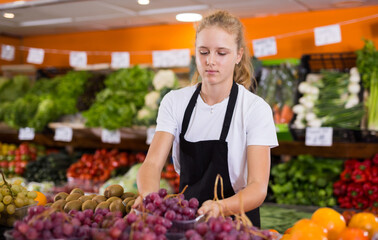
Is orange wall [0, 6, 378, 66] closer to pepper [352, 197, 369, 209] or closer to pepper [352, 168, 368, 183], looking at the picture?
pepper [352, 168, 368, 183]

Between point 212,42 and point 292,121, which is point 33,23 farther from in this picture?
point 212,42

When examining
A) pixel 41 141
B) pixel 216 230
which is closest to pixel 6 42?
pixel 41 141

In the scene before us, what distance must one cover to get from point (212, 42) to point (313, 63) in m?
2.85

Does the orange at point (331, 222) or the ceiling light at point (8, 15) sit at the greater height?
the ceiling light at point (8, 15)

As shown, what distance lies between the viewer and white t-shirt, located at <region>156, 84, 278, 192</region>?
2.04 m

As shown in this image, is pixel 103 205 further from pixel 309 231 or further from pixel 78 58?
pixel 78 58

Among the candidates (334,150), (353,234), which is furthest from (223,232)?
(334,150)

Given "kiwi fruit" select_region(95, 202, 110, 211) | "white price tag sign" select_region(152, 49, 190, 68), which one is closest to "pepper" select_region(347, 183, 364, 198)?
"white price tag sign" select_region(152, 49, 190, 68)

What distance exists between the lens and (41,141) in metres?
5.86

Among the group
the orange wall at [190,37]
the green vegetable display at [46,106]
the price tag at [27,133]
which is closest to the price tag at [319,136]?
the orange wall at [190,37]

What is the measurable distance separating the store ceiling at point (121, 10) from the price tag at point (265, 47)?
0.39m

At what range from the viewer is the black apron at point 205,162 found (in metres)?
2.13

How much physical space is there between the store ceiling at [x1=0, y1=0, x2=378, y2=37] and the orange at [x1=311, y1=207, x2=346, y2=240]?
2.39 m

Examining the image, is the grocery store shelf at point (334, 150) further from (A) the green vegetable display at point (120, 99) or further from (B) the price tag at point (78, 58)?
(B) the price tag at point (78, 58)
